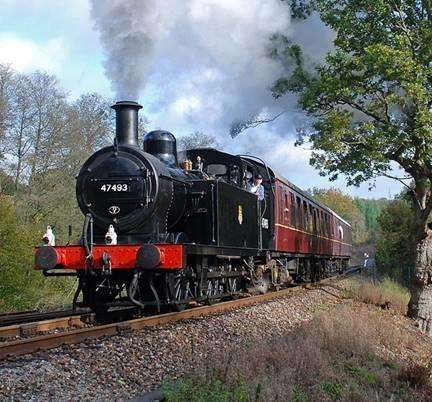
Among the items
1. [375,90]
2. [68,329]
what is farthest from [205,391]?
[375,90]

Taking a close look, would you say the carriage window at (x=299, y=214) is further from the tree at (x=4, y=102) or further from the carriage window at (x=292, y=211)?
the tree at (x=4, y=102)

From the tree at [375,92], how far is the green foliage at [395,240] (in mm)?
22324

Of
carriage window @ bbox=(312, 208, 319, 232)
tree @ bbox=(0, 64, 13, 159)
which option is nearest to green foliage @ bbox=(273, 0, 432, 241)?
carriage window @ bbox=(312, 208, 319, 232)

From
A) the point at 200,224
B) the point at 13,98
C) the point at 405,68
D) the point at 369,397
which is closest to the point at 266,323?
the point at 200,224

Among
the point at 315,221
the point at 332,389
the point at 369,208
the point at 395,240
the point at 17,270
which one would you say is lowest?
the point at 332,389

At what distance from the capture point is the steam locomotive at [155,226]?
32.7 feet

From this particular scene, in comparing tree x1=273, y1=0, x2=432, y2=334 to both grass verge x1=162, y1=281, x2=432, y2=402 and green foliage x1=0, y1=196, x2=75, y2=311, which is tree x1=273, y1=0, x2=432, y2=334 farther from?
green foliage x1=0, y1=196, x2=75, y2=311

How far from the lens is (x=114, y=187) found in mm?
10414

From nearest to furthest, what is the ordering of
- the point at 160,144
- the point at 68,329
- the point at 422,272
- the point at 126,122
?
1. the point at 68,329
2. the point at 126,122
3. the point at 160,144
4. the point at 422,272

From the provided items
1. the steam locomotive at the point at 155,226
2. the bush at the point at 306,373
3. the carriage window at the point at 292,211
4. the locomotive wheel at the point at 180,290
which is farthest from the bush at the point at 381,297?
the bush at the point at 306,373

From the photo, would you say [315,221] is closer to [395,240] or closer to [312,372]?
[395,240]

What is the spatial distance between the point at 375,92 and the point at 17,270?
12.1 metres

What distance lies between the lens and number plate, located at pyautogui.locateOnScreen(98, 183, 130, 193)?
10344 millimetres

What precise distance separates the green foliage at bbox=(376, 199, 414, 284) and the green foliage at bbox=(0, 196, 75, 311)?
2230 cm
